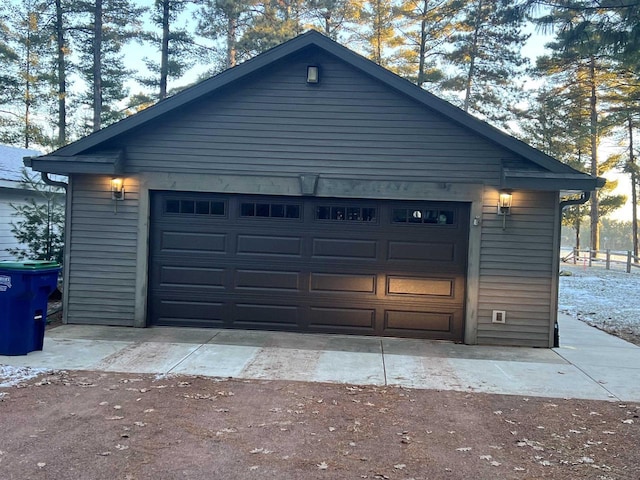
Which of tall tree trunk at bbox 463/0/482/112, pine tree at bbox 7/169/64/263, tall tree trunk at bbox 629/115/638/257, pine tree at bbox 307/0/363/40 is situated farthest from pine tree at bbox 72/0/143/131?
tall tree trunk at bbox 629/115/638/257

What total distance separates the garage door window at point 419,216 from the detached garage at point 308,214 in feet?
0.07

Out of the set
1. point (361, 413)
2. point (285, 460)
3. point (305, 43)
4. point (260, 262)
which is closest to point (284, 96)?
point (305, 43)

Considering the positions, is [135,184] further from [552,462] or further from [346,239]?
[552,462]

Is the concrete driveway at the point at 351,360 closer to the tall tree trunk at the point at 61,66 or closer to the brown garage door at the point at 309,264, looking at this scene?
the brown garage door at the point at 309,264

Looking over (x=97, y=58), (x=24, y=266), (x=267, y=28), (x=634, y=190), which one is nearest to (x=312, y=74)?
(x=24, y=266)

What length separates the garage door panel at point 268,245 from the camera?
769 centimetres

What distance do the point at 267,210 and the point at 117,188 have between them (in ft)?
7.56

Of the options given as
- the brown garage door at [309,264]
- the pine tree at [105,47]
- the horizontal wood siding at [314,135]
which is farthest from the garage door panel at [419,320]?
the pine tree at [105,47]

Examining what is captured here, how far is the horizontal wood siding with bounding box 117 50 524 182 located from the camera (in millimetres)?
7441

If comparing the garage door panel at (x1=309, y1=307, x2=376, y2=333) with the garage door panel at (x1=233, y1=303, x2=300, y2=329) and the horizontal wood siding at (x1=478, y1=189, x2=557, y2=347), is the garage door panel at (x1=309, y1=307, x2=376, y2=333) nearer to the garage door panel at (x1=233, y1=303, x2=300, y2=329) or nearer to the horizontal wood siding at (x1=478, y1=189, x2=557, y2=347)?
the garage door panel at (x1=233, y1=303, x2=300, y2=329)

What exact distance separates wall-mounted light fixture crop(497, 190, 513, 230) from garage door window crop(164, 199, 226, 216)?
13.7ft

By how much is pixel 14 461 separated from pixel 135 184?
500 cm

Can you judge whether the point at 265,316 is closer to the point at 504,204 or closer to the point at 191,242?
the point at 191,242

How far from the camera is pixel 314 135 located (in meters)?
7.58
